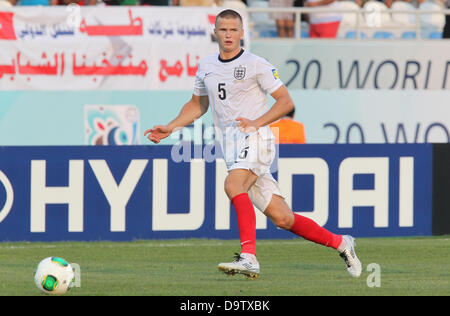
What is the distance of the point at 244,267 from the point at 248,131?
1.06m

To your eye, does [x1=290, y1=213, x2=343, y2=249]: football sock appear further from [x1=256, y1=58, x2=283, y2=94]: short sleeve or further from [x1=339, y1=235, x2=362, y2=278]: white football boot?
[x1=256, y1=58, x2=283, y2=94]: short sleeve

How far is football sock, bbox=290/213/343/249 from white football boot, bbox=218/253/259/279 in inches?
21.9

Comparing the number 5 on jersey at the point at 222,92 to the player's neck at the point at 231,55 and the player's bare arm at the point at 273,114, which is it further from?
the player's bare arm at the point at 273,114

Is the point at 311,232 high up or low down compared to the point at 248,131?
down

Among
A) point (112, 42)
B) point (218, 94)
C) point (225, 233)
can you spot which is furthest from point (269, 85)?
point (112, 42)

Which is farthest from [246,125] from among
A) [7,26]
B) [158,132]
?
[7,26]

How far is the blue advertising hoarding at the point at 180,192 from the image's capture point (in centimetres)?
1286

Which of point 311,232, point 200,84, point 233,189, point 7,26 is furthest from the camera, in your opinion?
point 7,26

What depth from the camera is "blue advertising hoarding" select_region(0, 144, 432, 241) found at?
506 inches

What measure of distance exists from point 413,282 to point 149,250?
3.67m

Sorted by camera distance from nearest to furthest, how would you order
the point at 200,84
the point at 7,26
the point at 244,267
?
the point at 244,267, the point at 200,84, the point at 7,26

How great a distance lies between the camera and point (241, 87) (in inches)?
368

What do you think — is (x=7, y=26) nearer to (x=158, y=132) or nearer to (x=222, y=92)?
(x=158, y=132)

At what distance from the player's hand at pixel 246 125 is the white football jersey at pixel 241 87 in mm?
339
